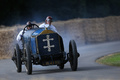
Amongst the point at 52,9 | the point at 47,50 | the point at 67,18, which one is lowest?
the point at 47,50

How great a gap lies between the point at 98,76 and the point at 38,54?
8.67ft

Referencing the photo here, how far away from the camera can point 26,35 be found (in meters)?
15.6

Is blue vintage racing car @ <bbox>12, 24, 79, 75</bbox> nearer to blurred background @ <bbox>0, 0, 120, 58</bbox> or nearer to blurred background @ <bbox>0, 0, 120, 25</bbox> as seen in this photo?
blurred background @ <bbox>0, 0, 120, 58</bbox>

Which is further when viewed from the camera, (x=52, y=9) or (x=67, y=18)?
(x=52, y=9)

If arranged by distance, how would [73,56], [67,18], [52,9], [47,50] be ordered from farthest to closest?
[52,9], [67,18], [47,50], [73,56]

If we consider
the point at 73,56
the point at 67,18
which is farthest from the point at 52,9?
the point at 73,56

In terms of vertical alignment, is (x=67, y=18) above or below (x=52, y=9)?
below

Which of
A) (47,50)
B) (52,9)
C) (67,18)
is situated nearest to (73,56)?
(47,50)

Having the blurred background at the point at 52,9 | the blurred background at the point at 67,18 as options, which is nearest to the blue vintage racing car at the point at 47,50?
the blurred background at the point at 67,18

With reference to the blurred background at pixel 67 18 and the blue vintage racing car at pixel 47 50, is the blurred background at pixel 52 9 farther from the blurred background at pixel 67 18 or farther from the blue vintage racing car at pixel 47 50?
the blue vintage racing car at pixel 47 50

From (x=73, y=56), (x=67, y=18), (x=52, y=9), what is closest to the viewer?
(x=73, y=56)

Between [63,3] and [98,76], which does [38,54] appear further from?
[63,3]

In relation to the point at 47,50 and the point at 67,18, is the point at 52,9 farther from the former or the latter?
the point at 47,50

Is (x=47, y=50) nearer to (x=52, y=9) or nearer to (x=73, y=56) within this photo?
(x=73, y=56)
